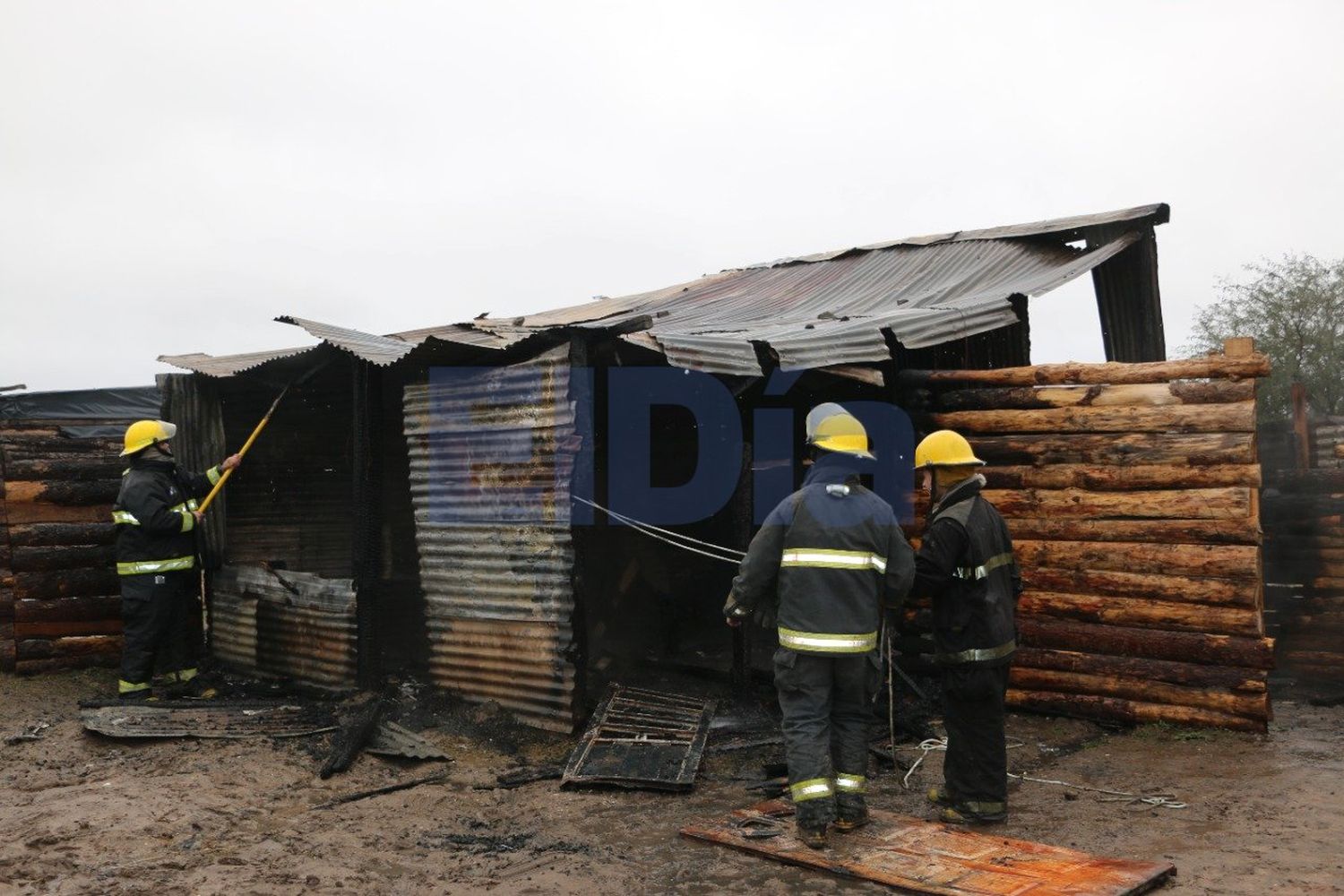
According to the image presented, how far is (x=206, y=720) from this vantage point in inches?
295

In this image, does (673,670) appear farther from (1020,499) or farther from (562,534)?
(1020,499)

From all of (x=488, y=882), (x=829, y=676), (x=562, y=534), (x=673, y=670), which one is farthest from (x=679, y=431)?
(x=488, y=882)

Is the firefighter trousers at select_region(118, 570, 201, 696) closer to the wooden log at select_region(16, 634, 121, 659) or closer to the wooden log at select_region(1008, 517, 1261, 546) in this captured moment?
the wooden log at select_region(16, 634, 121, 659)

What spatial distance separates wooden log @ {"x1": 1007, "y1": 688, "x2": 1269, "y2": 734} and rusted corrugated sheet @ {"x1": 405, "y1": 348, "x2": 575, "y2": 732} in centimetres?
340

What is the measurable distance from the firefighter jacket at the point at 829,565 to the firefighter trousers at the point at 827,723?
0.12 meters

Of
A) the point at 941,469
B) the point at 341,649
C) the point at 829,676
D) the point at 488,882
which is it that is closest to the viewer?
the point at 488,882

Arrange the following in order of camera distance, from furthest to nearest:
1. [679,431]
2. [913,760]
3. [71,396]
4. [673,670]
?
[71,396] < [679,431] < [673,670] < [913,760]

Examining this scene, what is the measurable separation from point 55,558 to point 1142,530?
364 inches

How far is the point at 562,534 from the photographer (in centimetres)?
730

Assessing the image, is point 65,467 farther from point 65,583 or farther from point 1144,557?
point 1144,557

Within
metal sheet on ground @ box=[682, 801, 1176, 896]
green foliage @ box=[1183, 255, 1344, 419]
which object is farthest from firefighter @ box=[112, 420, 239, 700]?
green foliage @ box=[1183, 255, 1344, 419]

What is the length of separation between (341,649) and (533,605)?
209 cm

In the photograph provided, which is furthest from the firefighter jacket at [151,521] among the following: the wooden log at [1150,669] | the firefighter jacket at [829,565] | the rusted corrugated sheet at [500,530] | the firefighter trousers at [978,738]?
the wooden log at [1150,669]

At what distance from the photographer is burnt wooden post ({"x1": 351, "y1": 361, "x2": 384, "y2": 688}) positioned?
27.0ft
